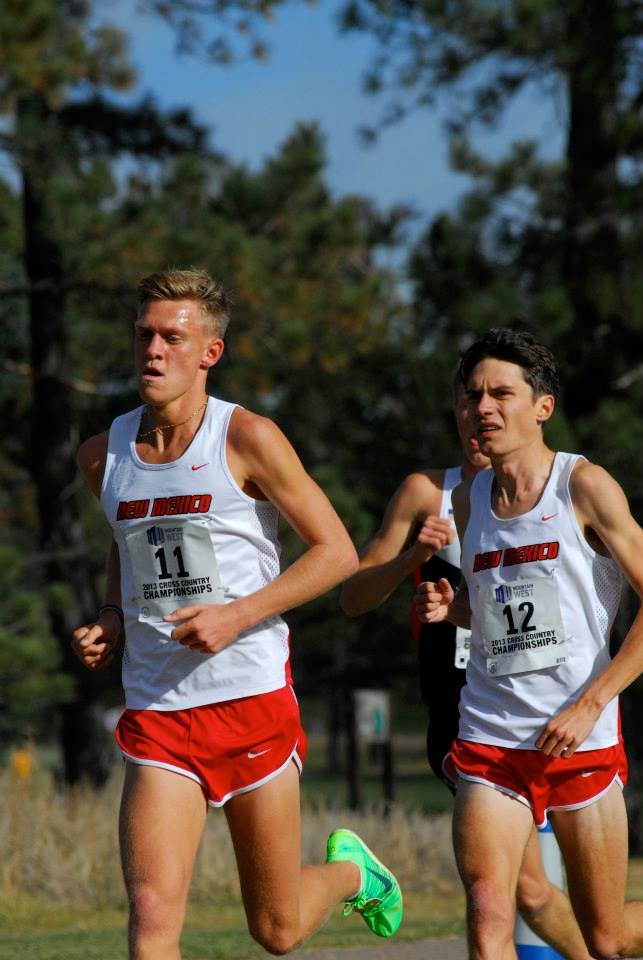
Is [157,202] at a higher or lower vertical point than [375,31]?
lower

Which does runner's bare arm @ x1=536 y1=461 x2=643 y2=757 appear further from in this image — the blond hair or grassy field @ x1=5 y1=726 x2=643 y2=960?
grassy field @ x1=5 y1=726 x2=643 y2=960

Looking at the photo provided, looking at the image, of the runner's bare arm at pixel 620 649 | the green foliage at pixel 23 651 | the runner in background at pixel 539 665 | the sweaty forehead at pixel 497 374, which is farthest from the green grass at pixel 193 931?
the green foliage at pixel 23 651

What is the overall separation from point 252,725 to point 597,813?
1.05 m

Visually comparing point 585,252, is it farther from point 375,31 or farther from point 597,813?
point 597,813

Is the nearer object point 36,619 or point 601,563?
point 601,563

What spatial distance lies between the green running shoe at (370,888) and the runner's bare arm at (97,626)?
132 centimetres

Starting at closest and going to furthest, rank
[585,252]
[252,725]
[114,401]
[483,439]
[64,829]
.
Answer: [252,725]
[483,439]
[64,829]
[585,252]
[114,401]

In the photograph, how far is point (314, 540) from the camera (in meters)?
4.26

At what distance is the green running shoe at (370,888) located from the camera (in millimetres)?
5277

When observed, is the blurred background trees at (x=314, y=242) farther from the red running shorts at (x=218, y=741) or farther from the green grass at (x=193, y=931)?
the red running shorts at (x=218, y=741)

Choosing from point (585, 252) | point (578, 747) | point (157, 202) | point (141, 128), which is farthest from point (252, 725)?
point (141, 128)

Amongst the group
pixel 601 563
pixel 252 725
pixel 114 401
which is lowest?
pixel 252 725

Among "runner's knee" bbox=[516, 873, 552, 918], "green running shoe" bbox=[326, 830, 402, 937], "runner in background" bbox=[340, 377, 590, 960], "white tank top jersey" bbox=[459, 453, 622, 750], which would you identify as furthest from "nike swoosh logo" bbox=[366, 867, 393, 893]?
"white tank top jersey" bbox=[459, 453, 622, 750]

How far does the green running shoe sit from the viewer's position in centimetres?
528
